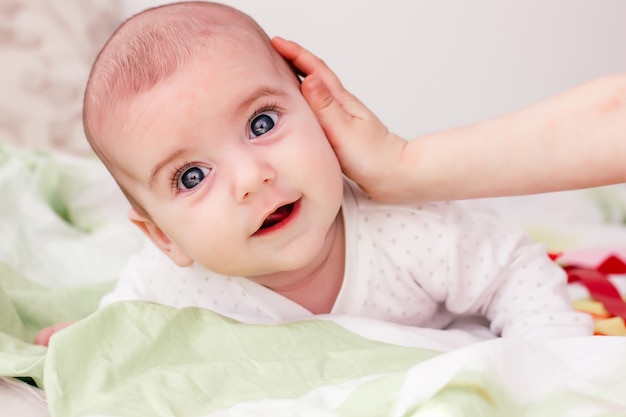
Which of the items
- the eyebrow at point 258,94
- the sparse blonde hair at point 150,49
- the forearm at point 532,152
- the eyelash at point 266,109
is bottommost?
the forearm at point 532,152

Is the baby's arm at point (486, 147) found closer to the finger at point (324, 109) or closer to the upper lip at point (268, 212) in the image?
the finger at point (324, 109)

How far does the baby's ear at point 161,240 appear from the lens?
39.4 inches

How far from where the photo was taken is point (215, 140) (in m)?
0.86

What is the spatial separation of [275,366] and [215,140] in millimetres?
242

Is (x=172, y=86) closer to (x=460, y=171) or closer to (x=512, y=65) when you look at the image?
(x=460, y=171)

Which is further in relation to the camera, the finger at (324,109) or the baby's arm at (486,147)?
the finger at (324,109)

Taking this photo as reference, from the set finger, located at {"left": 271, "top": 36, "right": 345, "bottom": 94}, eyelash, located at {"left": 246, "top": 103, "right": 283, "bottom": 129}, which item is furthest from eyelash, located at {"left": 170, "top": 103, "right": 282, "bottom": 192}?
finger, located at {"left": 271, "top": 36, "right": 345, "bottom": 94}

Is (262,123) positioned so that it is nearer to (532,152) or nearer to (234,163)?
(234,163)

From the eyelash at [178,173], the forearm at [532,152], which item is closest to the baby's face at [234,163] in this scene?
the eyelash at [178,173]

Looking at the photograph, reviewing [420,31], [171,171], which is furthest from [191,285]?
[420,31]

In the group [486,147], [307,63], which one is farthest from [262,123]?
[486,147]

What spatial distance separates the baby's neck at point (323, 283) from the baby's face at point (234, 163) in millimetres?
111

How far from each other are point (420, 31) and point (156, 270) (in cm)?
90

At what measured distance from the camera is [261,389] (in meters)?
0.73
